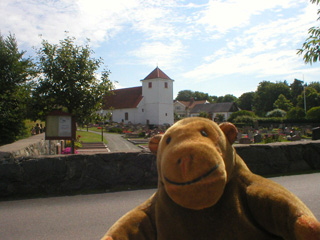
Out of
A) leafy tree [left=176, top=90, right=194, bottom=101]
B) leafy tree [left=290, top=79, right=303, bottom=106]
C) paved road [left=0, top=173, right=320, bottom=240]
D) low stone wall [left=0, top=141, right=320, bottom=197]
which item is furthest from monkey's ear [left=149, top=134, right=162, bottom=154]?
leafy tree [left=176, top=90, right=194, bottom=101]

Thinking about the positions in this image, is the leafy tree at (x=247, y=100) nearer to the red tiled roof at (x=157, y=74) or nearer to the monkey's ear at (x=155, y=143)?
the red tiled roof at (x=157, y=74)

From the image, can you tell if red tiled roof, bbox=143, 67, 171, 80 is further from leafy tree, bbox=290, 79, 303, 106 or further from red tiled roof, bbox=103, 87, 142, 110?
leafy tree, bbox=290, 79, 303, 106

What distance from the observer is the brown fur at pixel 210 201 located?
173 centimetres

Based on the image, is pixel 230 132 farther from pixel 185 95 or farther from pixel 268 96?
pixel 185 95

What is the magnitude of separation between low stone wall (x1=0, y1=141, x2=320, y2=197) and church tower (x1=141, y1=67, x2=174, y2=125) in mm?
52150

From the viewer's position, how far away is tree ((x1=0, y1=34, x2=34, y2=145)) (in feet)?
36.7

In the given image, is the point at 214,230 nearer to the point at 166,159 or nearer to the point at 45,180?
the point at 166,159

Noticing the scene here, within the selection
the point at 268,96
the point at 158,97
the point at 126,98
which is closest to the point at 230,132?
the point at 158,97

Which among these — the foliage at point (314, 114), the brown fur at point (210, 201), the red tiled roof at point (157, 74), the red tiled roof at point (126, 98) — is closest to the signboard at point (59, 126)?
the brown fur at point (210, 201)

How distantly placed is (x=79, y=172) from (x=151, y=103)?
54.6 m

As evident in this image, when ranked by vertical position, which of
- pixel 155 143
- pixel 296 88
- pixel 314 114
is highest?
pixel 296 88

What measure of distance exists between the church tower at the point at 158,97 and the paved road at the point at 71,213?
175ft

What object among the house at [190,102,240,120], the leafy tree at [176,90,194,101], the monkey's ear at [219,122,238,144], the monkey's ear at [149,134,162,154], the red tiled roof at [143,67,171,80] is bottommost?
the monkey's ear at [149,134,162,154]

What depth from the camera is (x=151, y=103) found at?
61.1m
